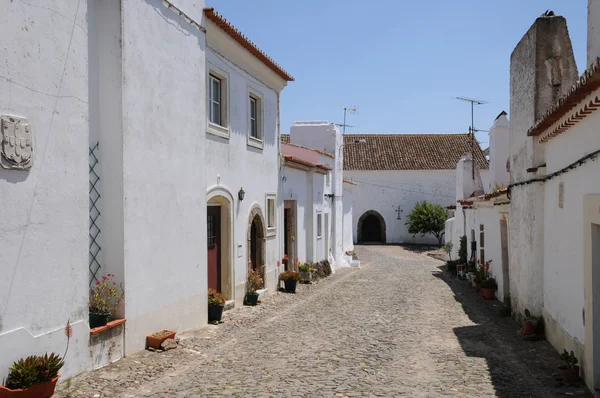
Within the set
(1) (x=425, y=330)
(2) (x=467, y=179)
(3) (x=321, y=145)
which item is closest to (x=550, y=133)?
(1) (x=425, y=330)

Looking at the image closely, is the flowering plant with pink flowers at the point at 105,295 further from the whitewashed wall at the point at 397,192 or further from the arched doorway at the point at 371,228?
the arched doorway at the point at 371,228

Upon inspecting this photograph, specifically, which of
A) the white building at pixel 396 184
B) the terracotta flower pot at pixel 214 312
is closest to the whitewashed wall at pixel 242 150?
the terracotta flower pot at pixel 214 312

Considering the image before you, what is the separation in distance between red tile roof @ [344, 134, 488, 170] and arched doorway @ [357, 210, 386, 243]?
11.2 feet

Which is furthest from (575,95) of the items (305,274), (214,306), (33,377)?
(305,274)

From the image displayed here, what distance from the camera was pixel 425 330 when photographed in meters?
10.4

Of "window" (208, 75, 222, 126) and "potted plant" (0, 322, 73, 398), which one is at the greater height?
"window" (208, 75, 222, 126)

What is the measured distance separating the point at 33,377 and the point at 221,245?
6667 millimetres

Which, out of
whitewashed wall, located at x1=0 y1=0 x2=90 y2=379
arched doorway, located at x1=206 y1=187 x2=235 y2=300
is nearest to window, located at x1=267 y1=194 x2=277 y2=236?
arched doorway, located at x1=206 y1=187 x2=235 y2=300

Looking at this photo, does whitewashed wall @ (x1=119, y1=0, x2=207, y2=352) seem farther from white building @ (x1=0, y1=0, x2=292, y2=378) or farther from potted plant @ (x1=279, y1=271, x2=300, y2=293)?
potted plant @ (x1=279, y1=271, x2=300, y2=293)

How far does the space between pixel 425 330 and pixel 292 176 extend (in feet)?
27.0

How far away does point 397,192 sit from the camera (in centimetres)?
3953

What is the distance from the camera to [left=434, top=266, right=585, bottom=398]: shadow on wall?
6730 millimetres

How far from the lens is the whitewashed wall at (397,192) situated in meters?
39.3

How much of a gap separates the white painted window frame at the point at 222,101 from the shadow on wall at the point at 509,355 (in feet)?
19.1
